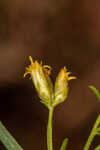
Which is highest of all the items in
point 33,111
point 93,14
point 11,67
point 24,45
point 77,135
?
point 93,14

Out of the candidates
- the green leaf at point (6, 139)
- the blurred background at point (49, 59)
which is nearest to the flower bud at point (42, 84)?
the green leaf at point (6, 139)

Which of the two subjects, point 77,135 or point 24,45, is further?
point 24,45

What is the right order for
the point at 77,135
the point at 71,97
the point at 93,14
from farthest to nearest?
the point at 93,14, the point at 71,97, the point at 77,135

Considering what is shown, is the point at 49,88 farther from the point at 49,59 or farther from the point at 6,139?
the point at 49,59

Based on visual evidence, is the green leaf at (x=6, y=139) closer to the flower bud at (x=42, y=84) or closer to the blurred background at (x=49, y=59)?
the flower bud at (x=42, y=84)

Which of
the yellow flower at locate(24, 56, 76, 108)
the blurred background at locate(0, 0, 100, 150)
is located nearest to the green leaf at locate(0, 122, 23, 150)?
the yellow flower at locate(24, 56, 76, 108)

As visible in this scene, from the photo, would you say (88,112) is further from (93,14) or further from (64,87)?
(64,87)

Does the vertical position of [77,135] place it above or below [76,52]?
below

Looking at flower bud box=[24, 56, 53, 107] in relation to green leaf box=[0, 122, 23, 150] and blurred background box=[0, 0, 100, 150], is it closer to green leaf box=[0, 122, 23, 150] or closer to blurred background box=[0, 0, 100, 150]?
green leaf box=[0, 122, 23, 150]

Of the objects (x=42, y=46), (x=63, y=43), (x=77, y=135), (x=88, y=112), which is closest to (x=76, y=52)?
(x=63, y=43)
